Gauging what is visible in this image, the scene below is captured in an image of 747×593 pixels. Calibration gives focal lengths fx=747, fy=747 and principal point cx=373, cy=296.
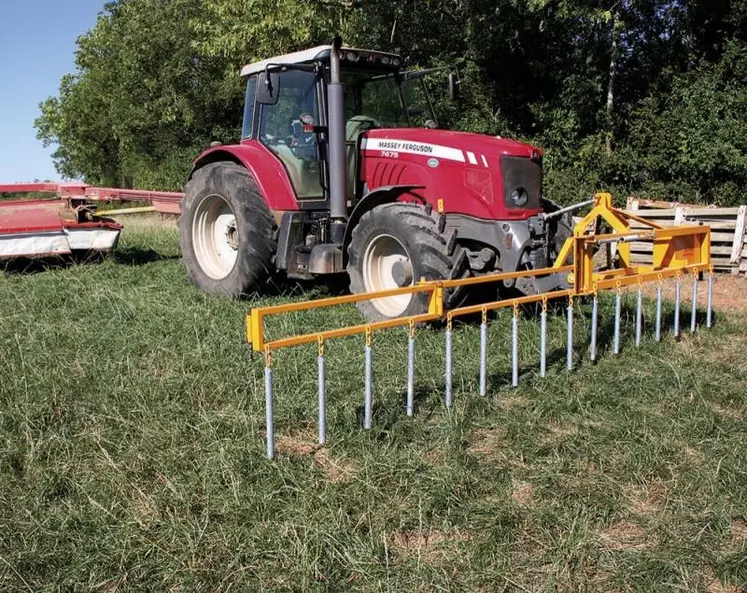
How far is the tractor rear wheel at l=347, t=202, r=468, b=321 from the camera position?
19.3 ft

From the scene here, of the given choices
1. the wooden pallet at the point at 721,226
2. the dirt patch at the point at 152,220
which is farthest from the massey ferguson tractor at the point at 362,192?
the dirt patch at the point at 152,220

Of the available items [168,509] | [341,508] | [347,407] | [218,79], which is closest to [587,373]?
[347,407]

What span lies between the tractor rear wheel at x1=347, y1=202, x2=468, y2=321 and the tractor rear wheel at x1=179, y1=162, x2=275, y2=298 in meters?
1.15

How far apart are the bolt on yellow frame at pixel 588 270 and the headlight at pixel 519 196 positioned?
546 millimetres

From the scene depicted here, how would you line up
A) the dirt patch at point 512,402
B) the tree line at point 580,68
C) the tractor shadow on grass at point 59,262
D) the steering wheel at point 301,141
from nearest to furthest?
1. the dirt patch at point 512,402
2. the steering wheel at point 301,141
3. the tractor shadow on grass at point 59,262
4. the tree line at point 580,68

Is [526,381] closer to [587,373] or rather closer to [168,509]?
[587,373]

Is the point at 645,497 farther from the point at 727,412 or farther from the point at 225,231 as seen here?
the point at 225,231

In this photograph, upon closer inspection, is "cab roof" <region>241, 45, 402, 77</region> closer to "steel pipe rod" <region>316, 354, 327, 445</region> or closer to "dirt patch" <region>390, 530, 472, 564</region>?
"steel pipe rod" <region>316, 354, 327, 445</region>

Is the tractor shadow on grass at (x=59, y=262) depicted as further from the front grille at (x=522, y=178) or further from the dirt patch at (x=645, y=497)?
the dirt patch at (x=645, y=497)

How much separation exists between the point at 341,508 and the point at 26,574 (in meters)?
1.26

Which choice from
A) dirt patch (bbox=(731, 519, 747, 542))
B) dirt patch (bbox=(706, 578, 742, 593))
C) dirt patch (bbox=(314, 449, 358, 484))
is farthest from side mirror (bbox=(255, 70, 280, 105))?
dirt patch (bbox=(706, 578, 742, 593))

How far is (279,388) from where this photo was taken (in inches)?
187

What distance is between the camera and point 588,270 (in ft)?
17.7

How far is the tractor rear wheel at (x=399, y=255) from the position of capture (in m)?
5.89
